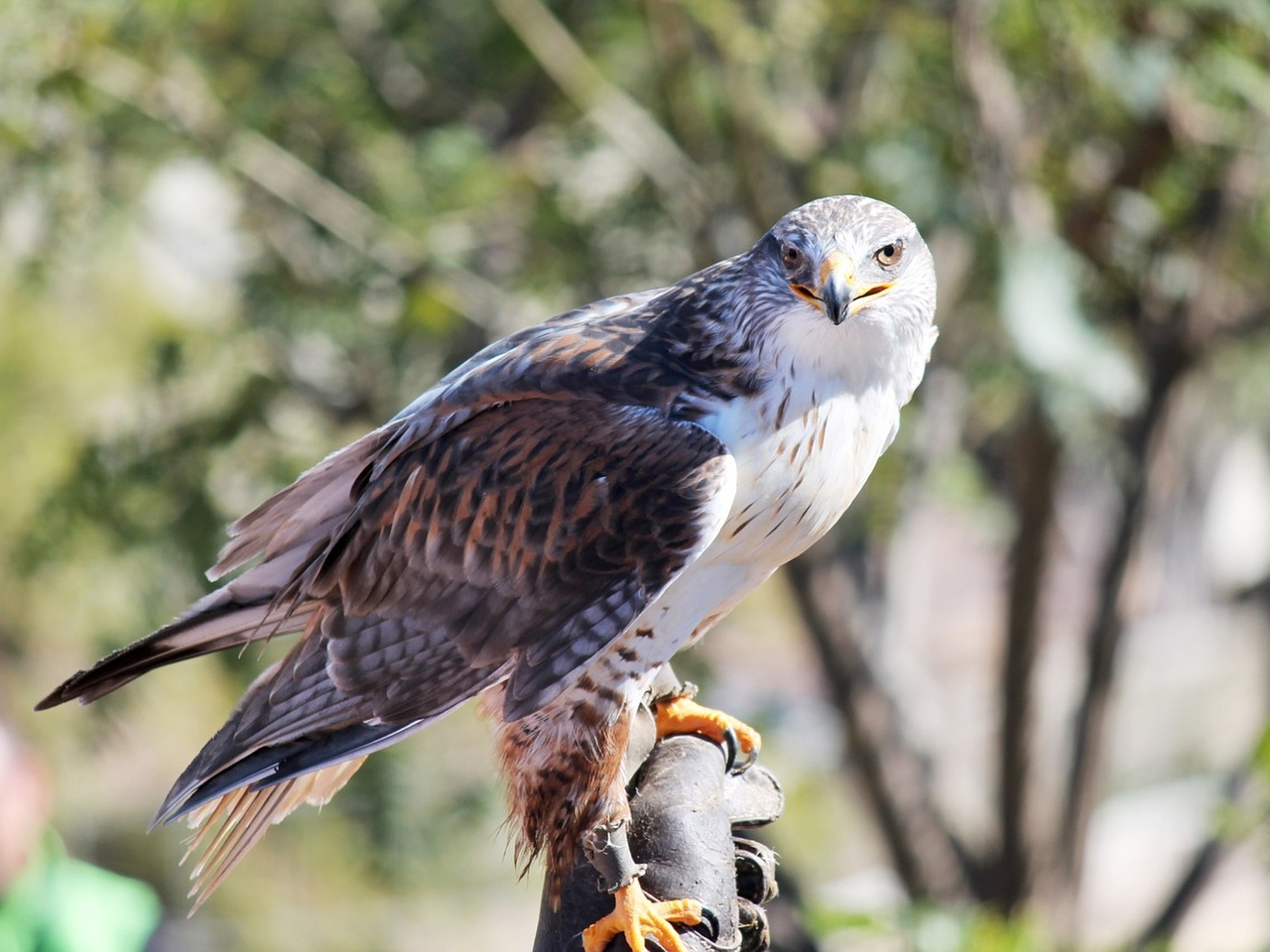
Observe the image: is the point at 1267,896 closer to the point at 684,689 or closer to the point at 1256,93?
the point at 1256,93

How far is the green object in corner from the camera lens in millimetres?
3598

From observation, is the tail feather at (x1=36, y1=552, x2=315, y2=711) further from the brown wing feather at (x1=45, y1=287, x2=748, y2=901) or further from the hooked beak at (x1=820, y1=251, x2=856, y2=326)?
the hooked beak at (x1=820, y1=251, x2=856, y2=326)

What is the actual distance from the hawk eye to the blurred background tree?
85.7 inches

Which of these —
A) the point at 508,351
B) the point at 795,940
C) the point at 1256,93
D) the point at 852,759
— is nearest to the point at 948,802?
the point at 852,759

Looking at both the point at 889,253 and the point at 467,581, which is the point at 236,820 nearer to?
the point at 467,581

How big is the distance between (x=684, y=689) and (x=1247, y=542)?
1890 centimetres

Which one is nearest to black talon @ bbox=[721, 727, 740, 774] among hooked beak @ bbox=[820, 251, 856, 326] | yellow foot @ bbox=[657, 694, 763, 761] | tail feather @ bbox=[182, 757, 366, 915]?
yellow foot @ bbox=[657, 694, 763, 761]

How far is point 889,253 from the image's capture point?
2.60m

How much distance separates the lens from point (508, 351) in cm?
298

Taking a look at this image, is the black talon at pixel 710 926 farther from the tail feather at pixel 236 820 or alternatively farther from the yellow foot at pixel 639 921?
the tail feather at pixel 236 820

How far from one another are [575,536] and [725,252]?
122 inches

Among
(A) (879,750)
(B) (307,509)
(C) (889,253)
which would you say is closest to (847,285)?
(C) (889,253)

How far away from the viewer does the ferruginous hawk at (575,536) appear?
2.59 m

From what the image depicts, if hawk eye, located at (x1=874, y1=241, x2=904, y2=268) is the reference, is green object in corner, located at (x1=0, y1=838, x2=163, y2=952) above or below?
below
